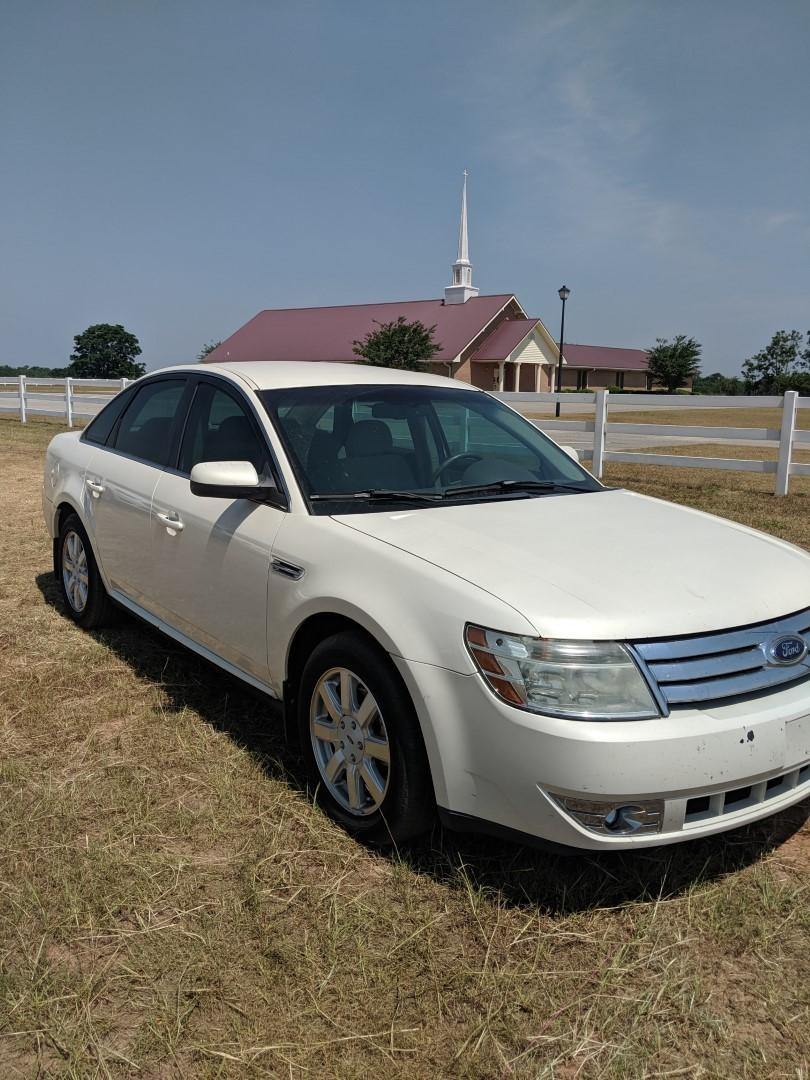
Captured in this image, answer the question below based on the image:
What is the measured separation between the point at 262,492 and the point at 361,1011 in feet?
6.12

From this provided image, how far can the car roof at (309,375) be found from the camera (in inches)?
157

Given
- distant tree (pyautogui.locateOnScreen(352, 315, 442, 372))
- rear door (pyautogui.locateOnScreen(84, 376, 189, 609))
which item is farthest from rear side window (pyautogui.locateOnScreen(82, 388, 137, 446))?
distant tree (pyautogui.locateOnScreen(352, 315, 442, 372))

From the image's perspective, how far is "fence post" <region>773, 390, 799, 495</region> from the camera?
434 inches

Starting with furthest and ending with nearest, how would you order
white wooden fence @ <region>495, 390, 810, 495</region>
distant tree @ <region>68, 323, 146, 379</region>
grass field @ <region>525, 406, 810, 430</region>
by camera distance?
distant tree @ <region>68, 323, 146, 379</region> → grass field @ <region>525, 406, 810, 430</region> → white wooden fence @ <region>495, 390, 810, 495</region>

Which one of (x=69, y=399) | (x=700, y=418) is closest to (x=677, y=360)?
(x=700, y=418)

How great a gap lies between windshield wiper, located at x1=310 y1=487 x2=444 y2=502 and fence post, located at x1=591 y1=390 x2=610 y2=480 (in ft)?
31.1

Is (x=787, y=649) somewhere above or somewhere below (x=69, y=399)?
below

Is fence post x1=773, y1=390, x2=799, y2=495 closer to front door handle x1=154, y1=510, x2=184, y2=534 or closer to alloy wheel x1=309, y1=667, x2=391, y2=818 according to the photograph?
front door handle x1=154, y1=510, x2=184, y2=534

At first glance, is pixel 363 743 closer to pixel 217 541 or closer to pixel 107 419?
pixel 217 541

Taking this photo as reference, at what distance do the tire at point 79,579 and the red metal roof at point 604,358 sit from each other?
74112 millimetres

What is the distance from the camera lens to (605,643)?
2.48 meters

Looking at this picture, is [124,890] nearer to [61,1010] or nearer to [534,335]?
[61,1010]

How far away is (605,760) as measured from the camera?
2377mm

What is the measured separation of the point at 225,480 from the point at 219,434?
0.74 meters
